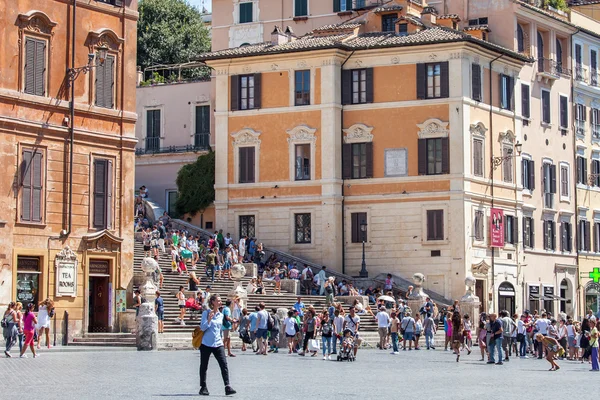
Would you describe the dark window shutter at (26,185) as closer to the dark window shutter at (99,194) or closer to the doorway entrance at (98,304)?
the dark window shutter at (99,194)

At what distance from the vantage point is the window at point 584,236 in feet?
238

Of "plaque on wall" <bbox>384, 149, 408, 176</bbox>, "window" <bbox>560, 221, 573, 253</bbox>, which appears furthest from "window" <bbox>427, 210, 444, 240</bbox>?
"window" <bbox>560, 221, 573, 253</bbox>

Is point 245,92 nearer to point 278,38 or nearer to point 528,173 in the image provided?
point 278,38

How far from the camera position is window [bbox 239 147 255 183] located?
64.1 metres

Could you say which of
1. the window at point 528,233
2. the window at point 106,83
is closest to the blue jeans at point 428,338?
the window at point 106,83

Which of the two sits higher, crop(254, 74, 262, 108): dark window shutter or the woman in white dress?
crop(254, 74, 262, 108): dark window shutter

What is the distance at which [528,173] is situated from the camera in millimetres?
68062

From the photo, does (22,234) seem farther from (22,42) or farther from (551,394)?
(551,394)

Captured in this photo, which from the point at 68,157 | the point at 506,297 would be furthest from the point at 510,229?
the point at 68,157

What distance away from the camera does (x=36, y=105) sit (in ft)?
143

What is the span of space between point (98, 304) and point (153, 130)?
27310mm

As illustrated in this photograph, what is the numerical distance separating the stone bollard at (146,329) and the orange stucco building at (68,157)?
3786 mm

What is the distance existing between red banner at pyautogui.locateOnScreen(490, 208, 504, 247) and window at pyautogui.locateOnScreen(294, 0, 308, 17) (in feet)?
51.8

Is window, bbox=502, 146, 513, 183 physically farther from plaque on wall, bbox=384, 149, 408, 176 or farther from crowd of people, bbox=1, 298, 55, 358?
crowd of people, bbox=1, 298, 55, 358
